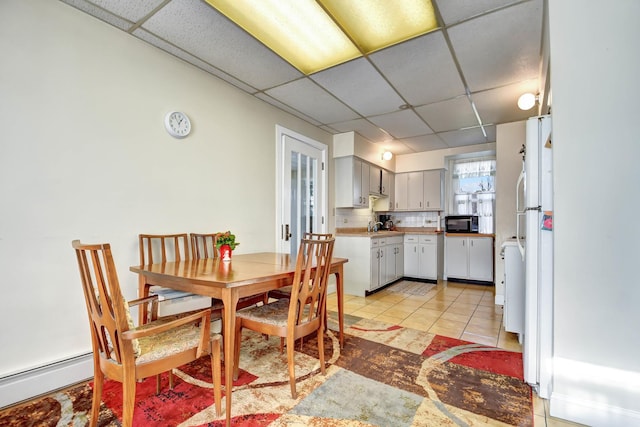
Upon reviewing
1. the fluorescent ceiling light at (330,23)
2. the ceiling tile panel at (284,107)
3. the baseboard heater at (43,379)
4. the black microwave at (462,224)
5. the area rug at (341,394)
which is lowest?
the area rug at (341,394)

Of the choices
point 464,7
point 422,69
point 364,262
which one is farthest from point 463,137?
point 464,7

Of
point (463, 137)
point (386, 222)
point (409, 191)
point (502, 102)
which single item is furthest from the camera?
point (386, 222)

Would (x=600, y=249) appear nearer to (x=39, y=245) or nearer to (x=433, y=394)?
(x=433, y=394)

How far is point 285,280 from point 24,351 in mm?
1699

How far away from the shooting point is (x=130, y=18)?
83.3 inches

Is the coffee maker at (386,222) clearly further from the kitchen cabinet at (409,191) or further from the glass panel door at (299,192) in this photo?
the glass panel door at (299,192)

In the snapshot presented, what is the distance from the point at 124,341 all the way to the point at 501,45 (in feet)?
10.8

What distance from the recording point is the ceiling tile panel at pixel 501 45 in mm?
2055

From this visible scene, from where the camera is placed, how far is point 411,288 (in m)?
5.00

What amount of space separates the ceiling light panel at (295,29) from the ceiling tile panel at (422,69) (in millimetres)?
356

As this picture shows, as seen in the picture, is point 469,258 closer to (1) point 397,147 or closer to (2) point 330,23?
(1) point 397,147

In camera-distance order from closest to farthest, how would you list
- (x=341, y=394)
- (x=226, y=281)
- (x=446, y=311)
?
(x=226, y=281) < (x=341, y=394) < (x=446, y=311)

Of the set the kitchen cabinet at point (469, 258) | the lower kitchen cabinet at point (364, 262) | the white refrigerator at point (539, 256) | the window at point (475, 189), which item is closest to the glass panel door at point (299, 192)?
the lower kitchen cabinet at point (364, 262)

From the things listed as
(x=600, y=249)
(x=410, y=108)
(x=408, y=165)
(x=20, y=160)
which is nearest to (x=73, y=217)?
(x=20, y=160)
